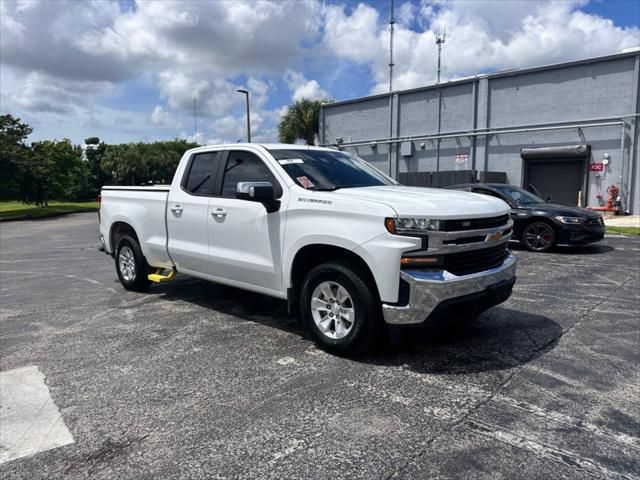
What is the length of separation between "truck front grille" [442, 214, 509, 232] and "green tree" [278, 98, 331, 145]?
105ft

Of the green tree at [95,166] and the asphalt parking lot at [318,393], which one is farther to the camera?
A: the green tree at [95,166]

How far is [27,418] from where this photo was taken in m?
3.45

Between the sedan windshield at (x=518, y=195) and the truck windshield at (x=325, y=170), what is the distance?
21.2 ft

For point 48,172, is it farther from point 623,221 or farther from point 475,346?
point 475,346

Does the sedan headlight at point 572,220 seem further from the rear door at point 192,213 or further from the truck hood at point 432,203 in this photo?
the rear door at point 192,213

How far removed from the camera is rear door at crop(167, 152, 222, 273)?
564cm

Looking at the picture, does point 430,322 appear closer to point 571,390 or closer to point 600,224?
point 571,390

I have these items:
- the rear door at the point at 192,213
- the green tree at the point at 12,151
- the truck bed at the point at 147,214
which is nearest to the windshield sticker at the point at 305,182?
the rear door at the point at 192,213

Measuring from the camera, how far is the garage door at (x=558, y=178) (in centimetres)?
2148

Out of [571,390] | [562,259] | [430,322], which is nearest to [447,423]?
[430,322]

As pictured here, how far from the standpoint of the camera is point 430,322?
3918 millimetres

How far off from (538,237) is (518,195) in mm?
1244

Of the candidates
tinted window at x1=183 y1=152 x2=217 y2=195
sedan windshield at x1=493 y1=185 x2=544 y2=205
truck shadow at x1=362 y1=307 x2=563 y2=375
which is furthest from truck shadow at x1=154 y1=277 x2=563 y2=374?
sedan windshield at x1=493 y1=185 x2=544 y2=205

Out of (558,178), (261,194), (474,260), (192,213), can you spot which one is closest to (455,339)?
(474,260)
